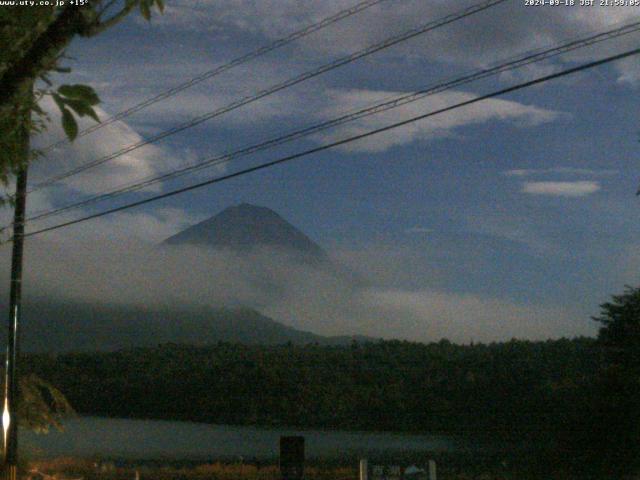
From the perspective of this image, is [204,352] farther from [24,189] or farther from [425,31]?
[425,31]

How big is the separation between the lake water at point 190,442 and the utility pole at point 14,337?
18701 millimetres

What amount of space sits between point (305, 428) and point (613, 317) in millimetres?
25574

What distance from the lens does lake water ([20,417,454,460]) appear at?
139 ft

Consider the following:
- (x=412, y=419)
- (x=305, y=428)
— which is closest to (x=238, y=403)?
(x=305, y=428)

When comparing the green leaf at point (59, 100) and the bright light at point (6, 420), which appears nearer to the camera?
the green leaf at point (59, 100)

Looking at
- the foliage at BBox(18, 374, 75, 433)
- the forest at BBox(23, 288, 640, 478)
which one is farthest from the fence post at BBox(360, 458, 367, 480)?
the forest at BBox(23, 288, 640, 478)

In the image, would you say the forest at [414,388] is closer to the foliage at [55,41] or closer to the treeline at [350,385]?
the treeline at [350,385]

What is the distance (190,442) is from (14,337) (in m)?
26.6

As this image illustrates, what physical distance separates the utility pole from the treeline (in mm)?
24924

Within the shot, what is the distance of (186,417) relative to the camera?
5631 centimetres

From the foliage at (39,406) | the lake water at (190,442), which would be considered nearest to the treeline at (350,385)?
the lake water at (190,442)

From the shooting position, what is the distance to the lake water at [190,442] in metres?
42.3

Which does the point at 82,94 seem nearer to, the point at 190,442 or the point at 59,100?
the point at 59,100

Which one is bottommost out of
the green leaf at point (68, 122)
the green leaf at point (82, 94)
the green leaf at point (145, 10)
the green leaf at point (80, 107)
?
the green leaf at point (68, 122)
